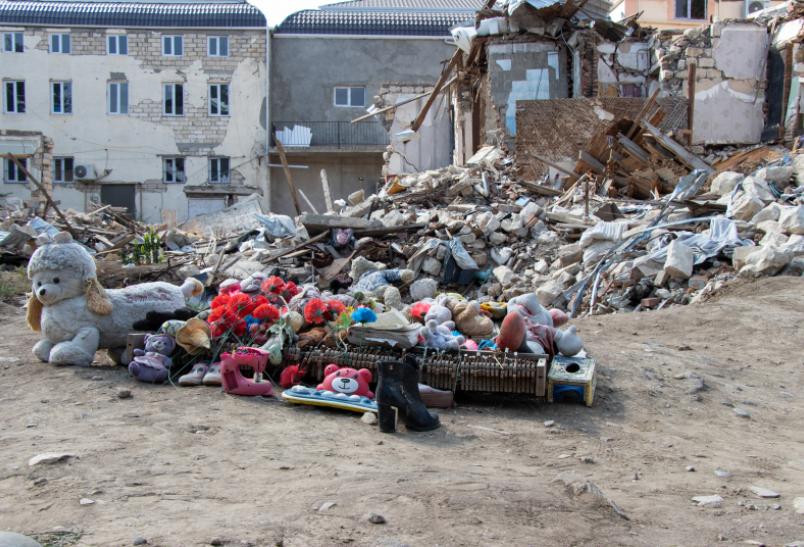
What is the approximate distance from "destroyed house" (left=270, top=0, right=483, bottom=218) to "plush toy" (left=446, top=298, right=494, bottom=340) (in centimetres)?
2437

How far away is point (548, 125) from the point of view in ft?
49.1

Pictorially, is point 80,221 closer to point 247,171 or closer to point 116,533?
point 247,171

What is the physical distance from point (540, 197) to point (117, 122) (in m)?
21.4

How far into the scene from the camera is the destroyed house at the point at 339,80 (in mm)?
30391

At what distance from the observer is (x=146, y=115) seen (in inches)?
1182

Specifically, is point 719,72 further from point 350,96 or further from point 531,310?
point 350,96

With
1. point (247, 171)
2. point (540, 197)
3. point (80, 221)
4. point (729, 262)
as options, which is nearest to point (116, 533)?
point (729, 262)

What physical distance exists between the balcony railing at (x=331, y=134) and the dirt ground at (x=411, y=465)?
24792mm

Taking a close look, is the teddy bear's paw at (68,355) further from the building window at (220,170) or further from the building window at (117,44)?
the building window at (117,44)

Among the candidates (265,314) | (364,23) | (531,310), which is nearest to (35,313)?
(265,314)

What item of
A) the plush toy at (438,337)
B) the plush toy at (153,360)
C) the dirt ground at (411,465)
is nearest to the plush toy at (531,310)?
the plush toy at (438,337)

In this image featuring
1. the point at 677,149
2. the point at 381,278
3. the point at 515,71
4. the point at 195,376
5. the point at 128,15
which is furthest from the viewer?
the point at 128,15

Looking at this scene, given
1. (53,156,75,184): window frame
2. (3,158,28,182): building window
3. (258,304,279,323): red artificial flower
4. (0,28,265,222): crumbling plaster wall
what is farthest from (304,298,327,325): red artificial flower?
(53,156,75,184): window frame

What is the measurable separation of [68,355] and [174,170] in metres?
25.8
